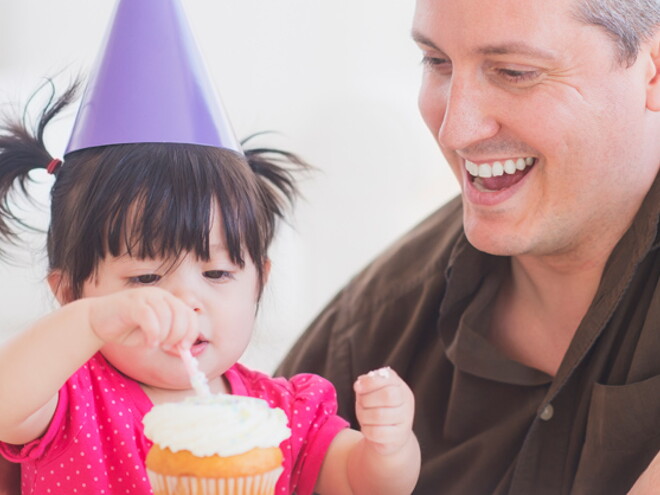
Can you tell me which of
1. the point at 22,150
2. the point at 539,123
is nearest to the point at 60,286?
the point at 22,150

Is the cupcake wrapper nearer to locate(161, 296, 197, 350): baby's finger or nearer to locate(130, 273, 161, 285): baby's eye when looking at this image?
locate(161, 296, 197, 350): baby's finger

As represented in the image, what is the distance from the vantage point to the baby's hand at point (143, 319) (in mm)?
1175

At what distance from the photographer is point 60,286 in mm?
1522

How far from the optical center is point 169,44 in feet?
5.09

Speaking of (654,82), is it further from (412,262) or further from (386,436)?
(386,436)

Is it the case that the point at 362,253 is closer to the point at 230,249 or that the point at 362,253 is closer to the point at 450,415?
the point at 450,415

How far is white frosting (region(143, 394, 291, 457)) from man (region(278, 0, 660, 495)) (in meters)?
0.69

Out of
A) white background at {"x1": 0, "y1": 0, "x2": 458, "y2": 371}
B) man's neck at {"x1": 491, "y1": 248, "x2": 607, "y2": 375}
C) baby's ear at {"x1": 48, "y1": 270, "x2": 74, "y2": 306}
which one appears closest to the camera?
baby's ear at {"x1": 48, "y1": 270, "x2": 74, "y2": 306}

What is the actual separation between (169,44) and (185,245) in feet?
1.06

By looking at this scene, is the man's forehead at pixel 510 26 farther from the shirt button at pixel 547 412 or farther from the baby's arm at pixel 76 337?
the baby's arm at pixel 76 337

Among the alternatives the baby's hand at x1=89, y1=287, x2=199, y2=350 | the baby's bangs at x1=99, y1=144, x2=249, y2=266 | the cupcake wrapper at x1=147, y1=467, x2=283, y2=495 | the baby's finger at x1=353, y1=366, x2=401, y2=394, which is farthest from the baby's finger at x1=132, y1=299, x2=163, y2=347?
the baby's finger at x1=353, y1=366, x2=401, y2=394

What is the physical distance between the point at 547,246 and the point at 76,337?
2.93 feet

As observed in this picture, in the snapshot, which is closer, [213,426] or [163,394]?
[213,426]

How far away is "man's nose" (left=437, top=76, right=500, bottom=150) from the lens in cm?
168
